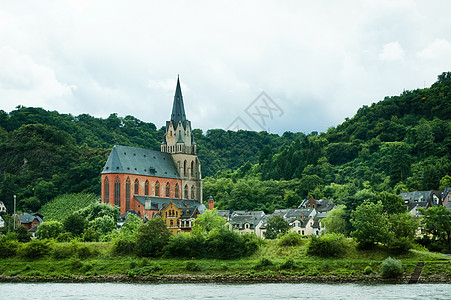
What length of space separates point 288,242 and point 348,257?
28.5ft

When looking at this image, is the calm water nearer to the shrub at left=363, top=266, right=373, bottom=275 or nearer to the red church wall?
the shrub at left=363, top=266, right=373, bottom=275

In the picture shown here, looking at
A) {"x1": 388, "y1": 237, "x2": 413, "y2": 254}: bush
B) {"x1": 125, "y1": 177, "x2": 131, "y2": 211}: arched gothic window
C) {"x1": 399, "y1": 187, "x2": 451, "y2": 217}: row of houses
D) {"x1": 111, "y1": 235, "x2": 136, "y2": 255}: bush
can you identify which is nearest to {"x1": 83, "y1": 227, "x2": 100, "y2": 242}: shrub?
{"x1": 111, "y1": 235, "x2": 136, "y2": 255}: bush

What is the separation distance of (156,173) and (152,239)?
189ft

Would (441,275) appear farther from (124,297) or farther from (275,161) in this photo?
(275,161)

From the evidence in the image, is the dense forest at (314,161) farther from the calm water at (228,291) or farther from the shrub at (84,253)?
the calm water at (228,291)

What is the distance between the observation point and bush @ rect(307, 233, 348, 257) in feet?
244

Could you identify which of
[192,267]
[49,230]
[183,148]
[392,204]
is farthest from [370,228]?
[183,148]

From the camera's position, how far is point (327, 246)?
244ft

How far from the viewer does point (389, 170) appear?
475 feet

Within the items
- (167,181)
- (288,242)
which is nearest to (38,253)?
(288,242)

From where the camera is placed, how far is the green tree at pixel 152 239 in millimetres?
78938

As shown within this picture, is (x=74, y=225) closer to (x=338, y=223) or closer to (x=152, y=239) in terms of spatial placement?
(x=152, y=239)

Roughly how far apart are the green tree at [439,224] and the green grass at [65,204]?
3294 inches

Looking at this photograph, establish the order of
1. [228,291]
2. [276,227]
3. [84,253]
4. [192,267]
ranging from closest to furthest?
[228,291]
[192,267]
[84,253]
[276,227]
